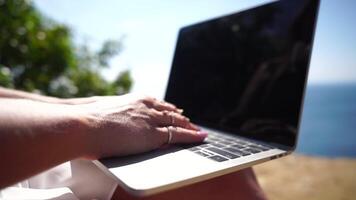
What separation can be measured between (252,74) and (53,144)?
700mm

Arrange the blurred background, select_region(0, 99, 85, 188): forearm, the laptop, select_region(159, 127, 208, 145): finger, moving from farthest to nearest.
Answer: the blurred background → select_region(159, 127, 208, 145): finger → the laptop → select_region(0, 99, 85, 188): forearm

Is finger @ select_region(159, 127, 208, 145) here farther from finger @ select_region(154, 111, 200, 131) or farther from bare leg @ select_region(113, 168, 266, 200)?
bare leg @ select_region(113, 168, 266, 200)

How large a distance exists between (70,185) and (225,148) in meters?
0.40

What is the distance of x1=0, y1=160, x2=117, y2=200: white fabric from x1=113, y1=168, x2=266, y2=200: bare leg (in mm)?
49

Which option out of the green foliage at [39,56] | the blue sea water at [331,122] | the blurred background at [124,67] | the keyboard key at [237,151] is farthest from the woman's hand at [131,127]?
the green foliage at [39,56]

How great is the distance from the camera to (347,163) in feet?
12.3

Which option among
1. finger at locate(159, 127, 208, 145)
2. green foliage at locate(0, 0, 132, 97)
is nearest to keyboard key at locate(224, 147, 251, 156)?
finger at locate(159, 127, 208, 145)

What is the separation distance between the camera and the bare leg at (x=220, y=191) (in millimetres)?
656

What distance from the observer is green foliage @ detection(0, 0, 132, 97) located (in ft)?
10.7

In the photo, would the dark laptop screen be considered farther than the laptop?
Yes

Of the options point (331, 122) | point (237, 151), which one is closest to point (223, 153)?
point (237, 151)

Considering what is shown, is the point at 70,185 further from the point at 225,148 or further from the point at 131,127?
the point at 225,148

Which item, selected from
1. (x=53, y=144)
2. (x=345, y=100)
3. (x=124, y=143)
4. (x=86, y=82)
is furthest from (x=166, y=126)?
(x=86, y=82)

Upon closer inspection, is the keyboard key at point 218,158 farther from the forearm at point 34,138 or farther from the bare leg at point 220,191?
the forearm at point 34,138
